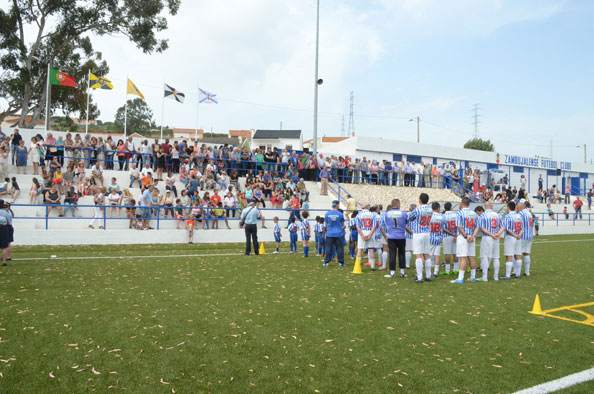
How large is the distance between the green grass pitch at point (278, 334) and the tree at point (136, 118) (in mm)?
78190

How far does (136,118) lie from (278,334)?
85.4m

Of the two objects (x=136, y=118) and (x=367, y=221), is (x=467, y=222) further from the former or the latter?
(x=136, y=118)

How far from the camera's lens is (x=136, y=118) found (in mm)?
82688

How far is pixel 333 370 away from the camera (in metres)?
4.51

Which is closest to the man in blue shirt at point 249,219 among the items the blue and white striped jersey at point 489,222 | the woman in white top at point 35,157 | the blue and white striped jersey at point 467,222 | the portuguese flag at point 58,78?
the blue and white striped jersey at point 467,222

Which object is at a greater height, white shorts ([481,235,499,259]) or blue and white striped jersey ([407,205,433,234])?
blue and white striped jersey ([407,205,433,234])

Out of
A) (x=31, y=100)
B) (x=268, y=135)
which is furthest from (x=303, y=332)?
(x=268, y=135)

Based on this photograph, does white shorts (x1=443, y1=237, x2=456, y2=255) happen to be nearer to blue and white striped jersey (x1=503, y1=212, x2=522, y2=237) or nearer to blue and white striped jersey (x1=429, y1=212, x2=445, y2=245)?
blue and white striped jersey (x1=429, y1=212, x2=445, y2=245)

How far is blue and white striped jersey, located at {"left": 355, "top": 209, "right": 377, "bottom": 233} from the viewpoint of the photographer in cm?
1122

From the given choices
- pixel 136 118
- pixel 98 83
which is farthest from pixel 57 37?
pixel 136 118

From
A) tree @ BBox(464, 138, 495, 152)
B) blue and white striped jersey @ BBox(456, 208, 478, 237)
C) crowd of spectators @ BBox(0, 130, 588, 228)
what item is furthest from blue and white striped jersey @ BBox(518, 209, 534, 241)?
tree @ BBox(464, 138, 495, 152)

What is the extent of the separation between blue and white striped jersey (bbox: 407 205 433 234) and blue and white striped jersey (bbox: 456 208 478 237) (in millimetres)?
761

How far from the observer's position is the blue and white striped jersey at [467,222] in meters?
9.64

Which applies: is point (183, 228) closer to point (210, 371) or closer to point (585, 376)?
point (210, 371)
